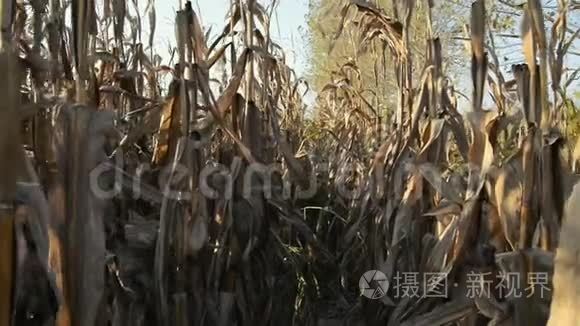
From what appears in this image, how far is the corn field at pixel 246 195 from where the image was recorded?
72 centimetres

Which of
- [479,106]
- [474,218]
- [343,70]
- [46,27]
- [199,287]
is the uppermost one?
[343,70]

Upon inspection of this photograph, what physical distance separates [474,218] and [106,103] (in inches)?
30.0

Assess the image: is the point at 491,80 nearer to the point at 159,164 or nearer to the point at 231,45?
the point at 231,45

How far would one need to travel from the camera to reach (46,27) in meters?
1.14

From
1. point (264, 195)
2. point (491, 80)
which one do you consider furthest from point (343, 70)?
point (264, 195)

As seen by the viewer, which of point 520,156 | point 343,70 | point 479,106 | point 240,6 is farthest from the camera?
point 343,70

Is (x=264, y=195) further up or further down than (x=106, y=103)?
further down
